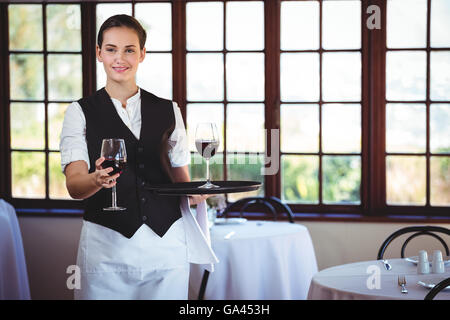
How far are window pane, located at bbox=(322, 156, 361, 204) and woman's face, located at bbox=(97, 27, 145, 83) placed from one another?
256 cm

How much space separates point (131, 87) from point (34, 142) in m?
2.73

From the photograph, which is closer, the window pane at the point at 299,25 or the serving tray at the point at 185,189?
the serving tray at the point at 185,189

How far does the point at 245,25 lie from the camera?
157 inches

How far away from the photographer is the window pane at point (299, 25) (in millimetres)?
3951

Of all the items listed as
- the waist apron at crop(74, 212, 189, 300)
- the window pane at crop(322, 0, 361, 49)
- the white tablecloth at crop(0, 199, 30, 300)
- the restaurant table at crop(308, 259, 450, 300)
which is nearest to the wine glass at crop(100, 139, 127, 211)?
the waist apron at crop(74, 212, 189, 300)

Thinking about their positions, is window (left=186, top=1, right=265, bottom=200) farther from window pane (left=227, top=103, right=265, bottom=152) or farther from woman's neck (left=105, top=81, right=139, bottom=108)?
woman's neck (left=105, top=81, right=139, bottom=108)

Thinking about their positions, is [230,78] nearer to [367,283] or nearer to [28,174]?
[28,174]

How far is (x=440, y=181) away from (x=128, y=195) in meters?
2.81

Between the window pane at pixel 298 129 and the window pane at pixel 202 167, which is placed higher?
the window pane at pixel 298 129

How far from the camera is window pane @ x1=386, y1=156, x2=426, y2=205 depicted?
392 cm

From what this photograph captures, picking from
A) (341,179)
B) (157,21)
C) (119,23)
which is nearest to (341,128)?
(341,179)

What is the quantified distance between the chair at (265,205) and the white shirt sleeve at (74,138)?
220 cm

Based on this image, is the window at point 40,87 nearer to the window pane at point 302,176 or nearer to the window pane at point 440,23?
the window pane at point 302,176

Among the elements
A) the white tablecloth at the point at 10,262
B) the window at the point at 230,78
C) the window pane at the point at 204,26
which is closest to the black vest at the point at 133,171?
the white tablecloth at the point at 10,262
